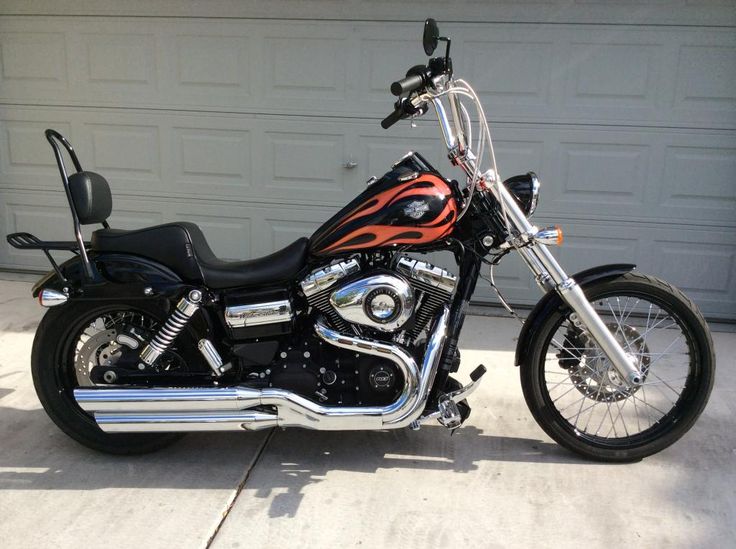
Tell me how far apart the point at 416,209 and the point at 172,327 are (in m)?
1.08

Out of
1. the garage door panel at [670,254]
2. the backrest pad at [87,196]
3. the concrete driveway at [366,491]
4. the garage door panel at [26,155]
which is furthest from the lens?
the garage door panel at [26,155]

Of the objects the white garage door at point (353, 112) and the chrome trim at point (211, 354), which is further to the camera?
the white garage door at point (353, 112)

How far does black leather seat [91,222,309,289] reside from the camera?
2574 mm

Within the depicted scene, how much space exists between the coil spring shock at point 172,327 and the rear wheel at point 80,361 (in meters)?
0.10

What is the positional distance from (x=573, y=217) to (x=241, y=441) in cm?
288

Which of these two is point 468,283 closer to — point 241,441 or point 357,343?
point 357,343

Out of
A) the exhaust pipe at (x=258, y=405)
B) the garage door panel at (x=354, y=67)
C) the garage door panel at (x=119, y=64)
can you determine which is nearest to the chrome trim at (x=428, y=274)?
the exhaust pipe at (x=258, y=405)

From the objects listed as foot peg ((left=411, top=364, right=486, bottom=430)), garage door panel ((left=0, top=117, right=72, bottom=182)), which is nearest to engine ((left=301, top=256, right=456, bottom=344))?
foot peg ((left=411, top=364, right=486, bottom=430))

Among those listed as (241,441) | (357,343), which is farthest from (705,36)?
(241,441)

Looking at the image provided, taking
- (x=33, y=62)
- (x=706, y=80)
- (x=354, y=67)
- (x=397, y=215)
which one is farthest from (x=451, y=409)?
(x=33, y=62)

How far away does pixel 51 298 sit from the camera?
2578mm

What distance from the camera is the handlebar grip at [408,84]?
224 cm

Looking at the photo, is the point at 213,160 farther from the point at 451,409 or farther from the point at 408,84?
the point at 451,409

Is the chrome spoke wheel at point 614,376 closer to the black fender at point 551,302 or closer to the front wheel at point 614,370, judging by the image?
the front wheel at point 614,370
